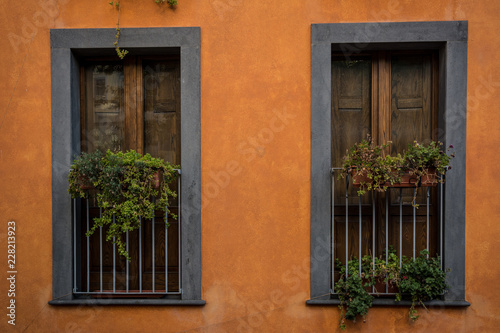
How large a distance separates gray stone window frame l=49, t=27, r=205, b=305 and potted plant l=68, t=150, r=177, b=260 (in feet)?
0.87

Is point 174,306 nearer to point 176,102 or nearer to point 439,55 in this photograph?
point 176,102

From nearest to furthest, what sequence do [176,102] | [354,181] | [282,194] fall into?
[354,181]
[282,194]
[176,102]

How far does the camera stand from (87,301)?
4125mm

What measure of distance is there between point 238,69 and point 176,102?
0.80 metres

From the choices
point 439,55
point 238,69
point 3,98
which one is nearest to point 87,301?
point 3,98

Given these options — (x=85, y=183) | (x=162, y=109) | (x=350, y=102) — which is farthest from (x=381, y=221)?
(x=85, y=183)

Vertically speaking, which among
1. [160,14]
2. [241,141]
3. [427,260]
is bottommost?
[427,260]

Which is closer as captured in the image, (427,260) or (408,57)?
(427,260)

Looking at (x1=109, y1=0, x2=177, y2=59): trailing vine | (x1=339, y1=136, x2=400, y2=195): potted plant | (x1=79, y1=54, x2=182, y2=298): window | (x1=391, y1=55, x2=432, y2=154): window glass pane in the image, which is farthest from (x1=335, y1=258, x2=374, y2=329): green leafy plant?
(x1=109, y1=0, x2=177, y2=59): trailing vine

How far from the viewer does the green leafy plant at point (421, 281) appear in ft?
12.9

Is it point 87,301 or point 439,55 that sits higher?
point 439,55

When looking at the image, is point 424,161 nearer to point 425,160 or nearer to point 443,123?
point 425,160

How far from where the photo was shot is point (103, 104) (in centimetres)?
446

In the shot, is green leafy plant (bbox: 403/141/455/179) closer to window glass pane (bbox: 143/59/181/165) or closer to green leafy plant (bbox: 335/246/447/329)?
green leafy plant (bbox: 335/246/447/329)
